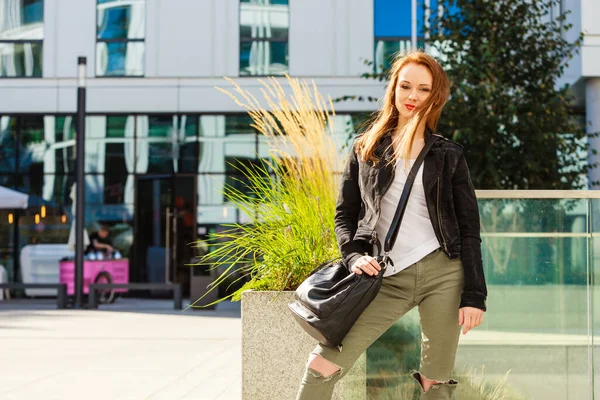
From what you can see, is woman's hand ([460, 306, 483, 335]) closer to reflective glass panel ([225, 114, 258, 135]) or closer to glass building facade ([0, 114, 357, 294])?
glass building facade ([0, 114, 357, 294])

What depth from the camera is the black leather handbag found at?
3.04 m

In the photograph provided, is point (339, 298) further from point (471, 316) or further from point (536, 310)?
point (536, 310)

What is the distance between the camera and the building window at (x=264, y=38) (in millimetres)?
19188

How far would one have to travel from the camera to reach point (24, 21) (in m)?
19.6

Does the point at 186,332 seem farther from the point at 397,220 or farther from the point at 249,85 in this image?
the point at 249,85

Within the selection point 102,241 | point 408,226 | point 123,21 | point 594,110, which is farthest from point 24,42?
point 408,226

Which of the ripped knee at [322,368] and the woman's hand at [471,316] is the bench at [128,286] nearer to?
the ripped knee at [322,368]

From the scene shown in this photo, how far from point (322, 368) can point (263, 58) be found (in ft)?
54.2

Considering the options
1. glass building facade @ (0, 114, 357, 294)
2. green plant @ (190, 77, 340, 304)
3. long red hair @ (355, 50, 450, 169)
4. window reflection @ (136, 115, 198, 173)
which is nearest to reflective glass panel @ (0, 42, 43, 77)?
glass building facade @ (0, 114, 357, 294)

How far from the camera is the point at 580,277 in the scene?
488 cm

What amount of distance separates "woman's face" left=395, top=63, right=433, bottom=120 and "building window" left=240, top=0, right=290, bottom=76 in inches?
631

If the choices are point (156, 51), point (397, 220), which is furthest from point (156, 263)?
point (397, 220)

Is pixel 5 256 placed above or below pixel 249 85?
below

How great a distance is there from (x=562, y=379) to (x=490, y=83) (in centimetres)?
907
